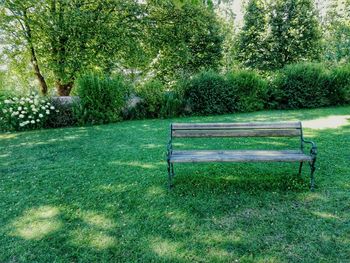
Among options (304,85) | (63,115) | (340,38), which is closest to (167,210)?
(63,115)

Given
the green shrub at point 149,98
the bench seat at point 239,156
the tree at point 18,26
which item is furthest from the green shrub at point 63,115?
the bench seat at point 239,156

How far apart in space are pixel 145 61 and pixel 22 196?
1200 centimetres

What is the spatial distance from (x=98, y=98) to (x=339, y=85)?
39.6ft

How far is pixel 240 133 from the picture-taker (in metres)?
4.23

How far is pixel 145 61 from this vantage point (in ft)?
48.6

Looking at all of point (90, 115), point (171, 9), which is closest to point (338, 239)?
point (90, 115)

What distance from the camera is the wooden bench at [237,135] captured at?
382 cm

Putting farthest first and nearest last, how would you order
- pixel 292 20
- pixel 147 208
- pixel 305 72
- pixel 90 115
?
pixel 292 20 < pixel 305 72 < pixel 90 115 < pixel 147 208

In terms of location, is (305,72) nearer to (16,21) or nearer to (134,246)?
(134,246)

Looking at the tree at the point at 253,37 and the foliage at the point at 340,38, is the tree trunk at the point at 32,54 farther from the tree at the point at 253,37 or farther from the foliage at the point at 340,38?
the foliage at the point at 340,38

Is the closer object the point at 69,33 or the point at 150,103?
the point at 150,103

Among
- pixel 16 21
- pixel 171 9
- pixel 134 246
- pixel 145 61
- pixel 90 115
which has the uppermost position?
pixel 171 9

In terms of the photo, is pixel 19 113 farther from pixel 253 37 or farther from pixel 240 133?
Result: pixel 253 37

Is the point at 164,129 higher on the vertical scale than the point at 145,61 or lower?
lower
